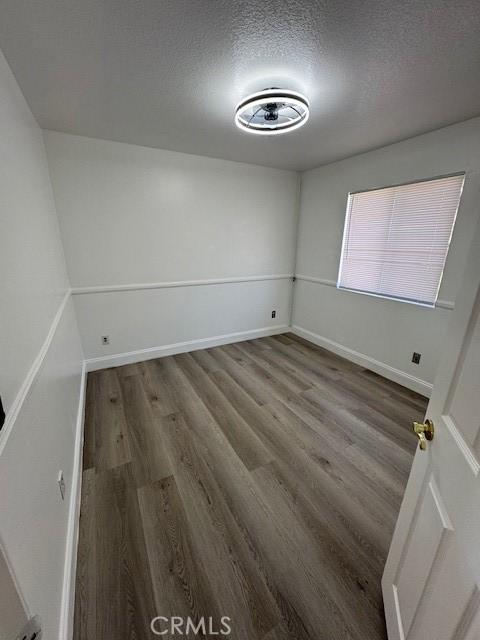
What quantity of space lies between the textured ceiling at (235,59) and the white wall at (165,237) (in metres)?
0.49

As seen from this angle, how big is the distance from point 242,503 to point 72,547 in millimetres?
852

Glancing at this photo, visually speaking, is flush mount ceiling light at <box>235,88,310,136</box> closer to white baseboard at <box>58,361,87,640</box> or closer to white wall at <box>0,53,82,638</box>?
white wall at <box>0,53,82,638</box>

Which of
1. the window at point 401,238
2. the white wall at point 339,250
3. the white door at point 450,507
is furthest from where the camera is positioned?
the window at point 401,238

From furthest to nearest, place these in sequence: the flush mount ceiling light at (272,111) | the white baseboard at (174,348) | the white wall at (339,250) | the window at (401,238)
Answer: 1. the white baseboard at (174,348)
2. the window at (401,238)
3. the white wall at (339,250)
4. the flush mount ceiling light at (272,111)

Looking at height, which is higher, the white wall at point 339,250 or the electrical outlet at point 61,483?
the white wall at point 339,250

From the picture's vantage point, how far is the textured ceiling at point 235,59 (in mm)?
1066

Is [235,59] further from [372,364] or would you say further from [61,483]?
[372,364]

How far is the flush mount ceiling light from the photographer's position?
159 centimetres

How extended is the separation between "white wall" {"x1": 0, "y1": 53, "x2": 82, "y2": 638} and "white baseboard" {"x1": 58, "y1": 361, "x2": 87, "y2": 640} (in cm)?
5

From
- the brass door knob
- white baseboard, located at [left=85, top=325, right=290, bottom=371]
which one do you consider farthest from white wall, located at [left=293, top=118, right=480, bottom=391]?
the brass door knob

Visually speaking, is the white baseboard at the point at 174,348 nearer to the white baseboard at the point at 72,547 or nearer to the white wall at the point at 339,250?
the white wall at the point at 339,250

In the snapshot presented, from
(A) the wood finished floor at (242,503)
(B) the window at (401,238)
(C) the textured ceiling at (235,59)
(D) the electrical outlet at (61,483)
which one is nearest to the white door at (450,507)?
(A) the wood finished floor at (242,503)

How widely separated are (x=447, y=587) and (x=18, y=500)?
3.83ft

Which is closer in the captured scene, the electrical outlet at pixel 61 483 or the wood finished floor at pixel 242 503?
the wood finished floor at pixel 242 503
